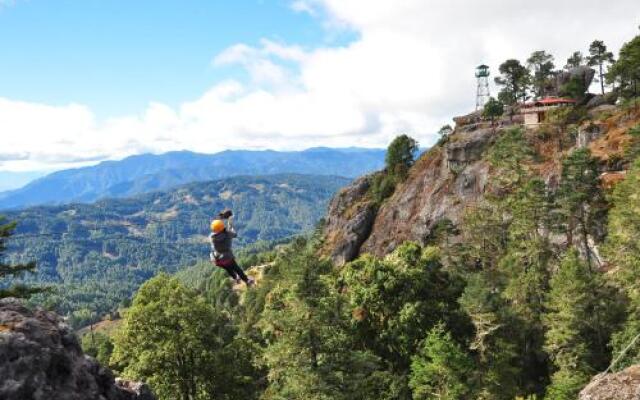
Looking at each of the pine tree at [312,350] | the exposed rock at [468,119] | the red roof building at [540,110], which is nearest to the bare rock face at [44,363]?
the pine tree at [312,350]

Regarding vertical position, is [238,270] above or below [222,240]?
below

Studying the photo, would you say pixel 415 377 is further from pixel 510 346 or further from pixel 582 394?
pixel 582 394

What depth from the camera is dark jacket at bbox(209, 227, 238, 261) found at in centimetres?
2003

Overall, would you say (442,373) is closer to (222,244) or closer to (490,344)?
(490,344)

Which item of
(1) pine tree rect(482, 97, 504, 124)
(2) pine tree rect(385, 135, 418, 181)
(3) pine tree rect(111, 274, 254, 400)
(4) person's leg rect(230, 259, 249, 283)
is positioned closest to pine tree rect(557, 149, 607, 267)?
(3) pine tree rect(111, 274, 254, 400)

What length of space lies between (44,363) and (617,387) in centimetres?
1725

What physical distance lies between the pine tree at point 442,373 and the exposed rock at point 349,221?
81111mm

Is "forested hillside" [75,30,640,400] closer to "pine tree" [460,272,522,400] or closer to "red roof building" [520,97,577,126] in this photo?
"pine tree" [460,272,522,400]

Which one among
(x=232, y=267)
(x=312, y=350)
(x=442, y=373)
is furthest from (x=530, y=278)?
(x=232, y=267)

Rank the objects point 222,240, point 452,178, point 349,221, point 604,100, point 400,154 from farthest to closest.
→ point 400,154, point 349,221, point 604,100, point 452,178, point 222,240

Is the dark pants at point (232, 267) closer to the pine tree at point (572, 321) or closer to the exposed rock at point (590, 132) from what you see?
the pine tree at point (572, 321)

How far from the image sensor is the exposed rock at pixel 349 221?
Result: 118875mm

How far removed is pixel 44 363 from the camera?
1474 centimetres

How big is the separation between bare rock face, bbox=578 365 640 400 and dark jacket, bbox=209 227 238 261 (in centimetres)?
1358
